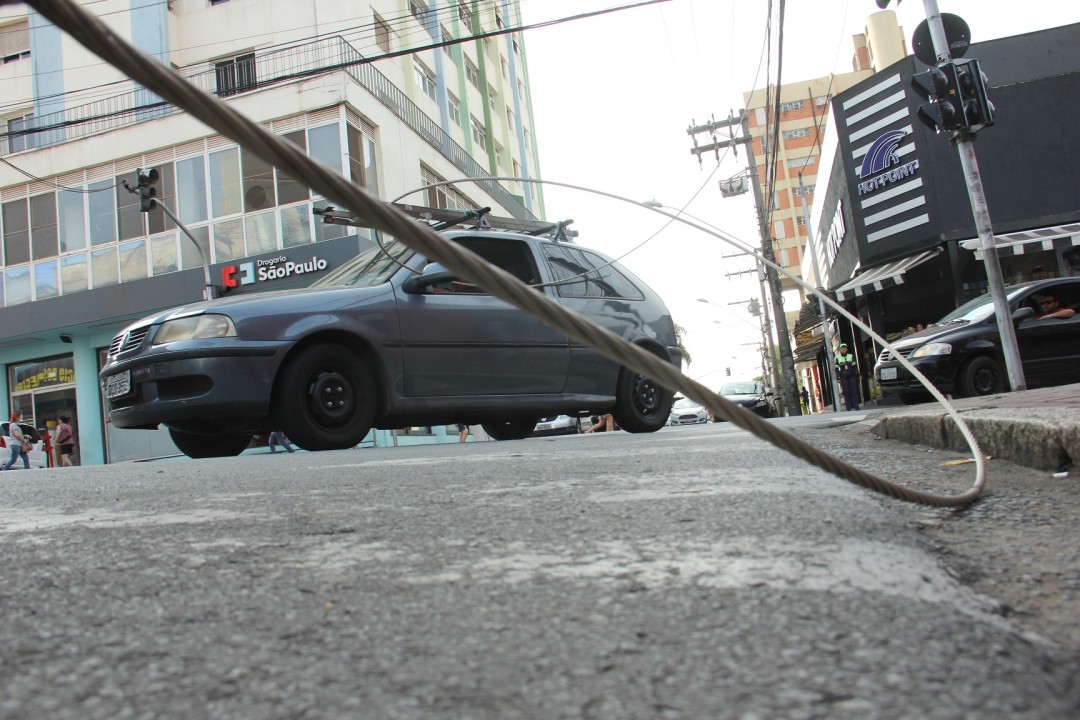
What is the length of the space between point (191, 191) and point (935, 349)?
50.3ft

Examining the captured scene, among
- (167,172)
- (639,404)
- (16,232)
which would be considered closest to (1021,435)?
(639,404)

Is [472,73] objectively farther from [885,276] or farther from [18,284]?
[885,276]

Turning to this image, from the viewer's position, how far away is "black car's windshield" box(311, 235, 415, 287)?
585 centimetres

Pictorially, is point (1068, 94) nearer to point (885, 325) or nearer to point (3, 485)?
point (885, 325)

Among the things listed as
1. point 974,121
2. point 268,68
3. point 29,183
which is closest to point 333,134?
point 268,68

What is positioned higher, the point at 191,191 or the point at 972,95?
the point at 191,191

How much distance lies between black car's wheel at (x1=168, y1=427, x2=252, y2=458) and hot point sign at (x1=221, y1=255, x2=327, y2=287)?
10474 millimetres

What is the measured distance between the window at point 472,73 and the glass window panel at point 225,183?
40.6 feet

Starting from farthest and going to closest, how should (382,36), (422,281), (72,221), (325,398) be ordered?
(382,36) < (72,221) < (422,281) < (325,398)

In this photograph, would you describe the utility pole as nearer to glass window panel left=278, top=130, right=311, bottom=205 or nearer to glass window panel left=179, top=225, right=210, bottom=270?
glass window panel left=278, top=130, right=311, bottom=205

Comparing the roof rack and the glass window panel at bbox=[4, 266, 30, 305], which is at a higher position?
the glass window panel at bbox=[4, 266, 30, 305]

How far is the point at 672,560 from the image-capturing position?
140 cm

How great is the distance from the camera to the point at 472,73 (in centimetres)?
2903

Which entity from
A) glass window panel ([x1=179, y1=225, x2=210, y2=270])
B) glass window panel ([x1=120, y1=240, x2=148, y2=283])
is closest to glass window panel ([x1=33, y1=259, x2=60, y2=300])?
glass window panel ([x1=120, y1=240, x2=148, y2=283])
